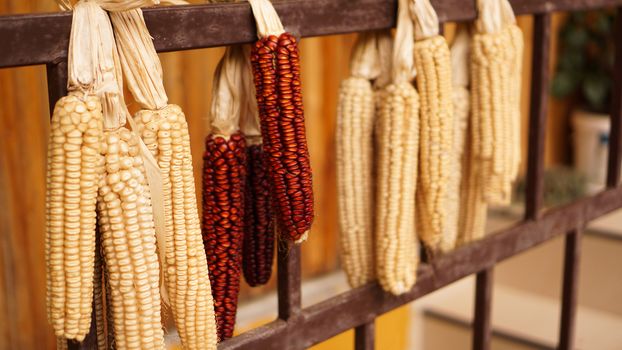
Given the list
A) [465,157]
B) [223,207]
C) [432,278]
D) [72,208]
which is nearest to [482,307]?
[432,278]

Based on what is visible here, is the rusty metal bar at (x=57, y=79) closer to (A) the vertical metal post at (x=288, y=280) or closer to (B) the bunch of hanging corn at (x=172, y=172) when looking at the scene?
(B) the bunch of hanging corn at (x=172, y=172)

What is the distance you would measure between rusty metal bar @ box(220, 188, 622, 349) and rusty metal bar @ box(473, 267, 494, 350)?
1.7 inches

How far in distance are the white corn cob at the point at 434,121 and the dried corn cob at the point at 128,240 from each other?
454 mm

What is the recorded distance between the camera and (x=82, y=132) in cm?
71

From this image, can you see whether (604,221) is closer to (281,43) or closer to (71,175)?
(281,43)

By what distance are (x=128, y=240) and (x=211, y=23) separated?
0.84 feet

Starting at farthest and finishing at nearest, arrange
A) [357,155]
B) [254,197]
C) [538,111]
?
1. [538,111]
2. [357,155]
3. [254,197]

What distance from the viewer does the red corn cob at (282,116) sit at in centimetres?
84

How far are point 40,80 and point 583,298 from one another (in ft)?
6.84

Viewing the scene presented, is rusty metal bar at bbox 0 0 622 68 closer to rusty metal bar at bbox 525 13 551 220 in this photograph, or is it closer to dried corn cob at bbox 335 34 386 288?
dried corn cob at bbox 335 34 386 288

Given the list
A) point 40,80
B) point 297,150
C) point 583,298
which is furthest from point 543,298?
point 297,150

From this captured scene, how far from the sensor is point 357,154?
1.07 meters

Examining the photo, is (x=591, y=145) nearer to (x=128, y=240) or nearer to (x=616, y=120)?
(x=616, y=120)

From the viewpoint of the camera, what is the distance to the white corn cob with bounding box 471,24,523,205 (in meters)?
1.16
